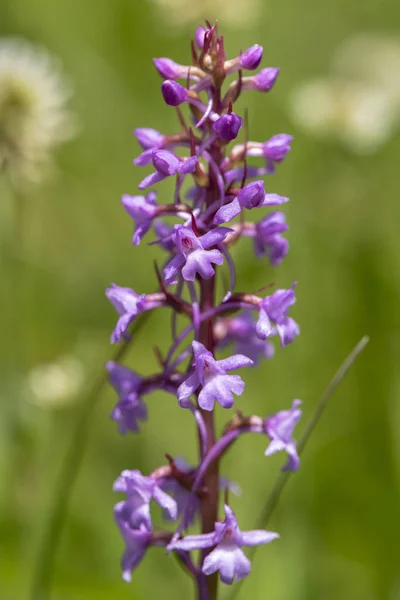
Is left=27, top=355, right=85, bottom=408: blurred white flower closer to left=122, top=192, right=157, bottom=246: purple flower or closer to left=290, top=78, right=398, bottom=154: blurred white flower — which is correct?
left=122, top=192, right=157, bottom=246: purple flower

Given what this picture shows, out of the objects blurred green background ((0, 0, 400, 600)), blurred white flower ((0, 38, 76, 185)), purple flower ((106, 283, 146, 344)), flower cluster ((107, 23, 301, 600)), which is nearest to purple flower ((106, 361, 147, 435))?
flower cluster ((107, 23, 301, 600))

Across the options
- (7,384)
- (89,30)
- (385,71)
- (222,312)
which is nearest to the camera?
(222,312)

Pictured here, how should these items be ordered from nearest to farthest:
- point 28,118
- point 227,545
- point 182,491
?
point 227,545 → point 182,491 → point 28,118

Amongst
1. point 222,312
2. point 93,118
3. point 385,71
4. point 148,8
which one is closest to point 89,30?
point 148,8

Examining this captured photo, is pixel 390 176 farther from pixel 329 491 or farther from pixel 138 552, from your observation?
pixel 138 552

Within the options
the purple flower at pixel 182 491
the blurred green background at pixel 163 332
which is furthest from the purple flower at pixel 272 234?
the blurred green background at pixel 163 332

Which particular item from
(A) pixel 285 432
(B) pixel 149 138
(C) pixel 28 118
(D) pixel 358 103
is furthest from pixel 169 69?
(D) pixel 358 103

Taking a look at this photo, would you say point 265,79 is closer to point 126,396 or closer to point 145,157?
point 145,157
